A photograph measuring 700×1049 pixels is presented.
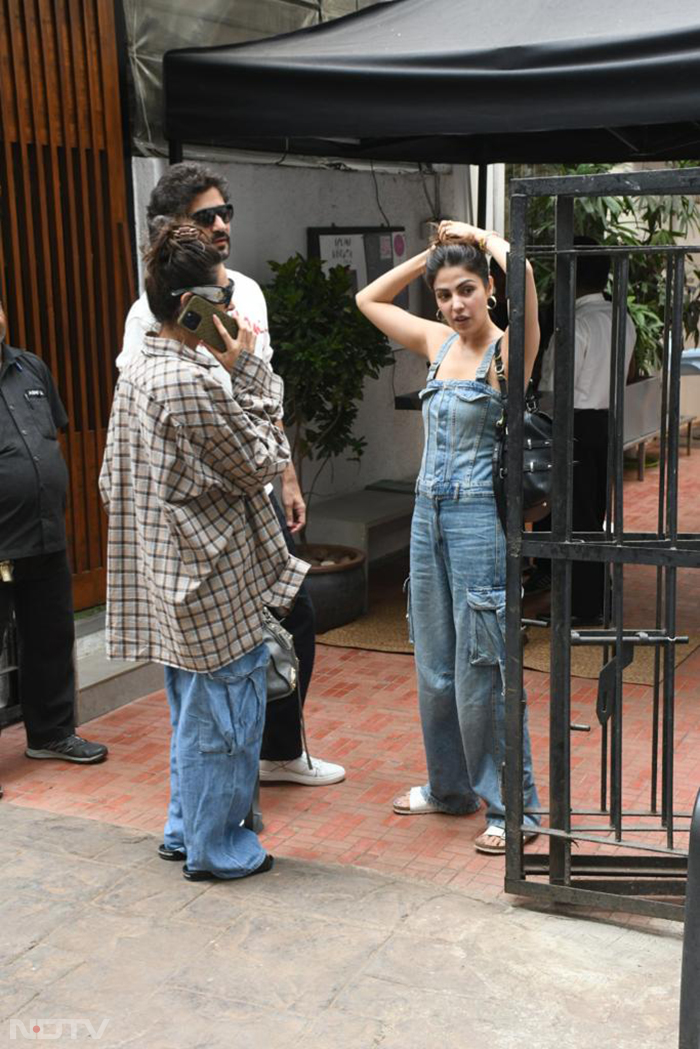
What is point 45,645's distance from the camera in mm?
5203

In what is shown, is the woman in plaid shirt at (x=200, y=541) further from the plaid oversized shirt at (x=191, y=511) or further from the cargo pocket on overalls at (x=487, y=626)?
the cargo pocket on overalls at (x=487, y=626)

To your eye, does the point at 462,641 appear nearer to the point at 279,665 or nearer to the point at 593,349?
the point at 279,665

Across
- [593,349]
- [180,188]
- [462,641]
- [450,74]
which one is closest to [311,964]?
[462,641]

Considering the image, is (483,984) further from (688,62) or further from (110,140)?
(110,140)

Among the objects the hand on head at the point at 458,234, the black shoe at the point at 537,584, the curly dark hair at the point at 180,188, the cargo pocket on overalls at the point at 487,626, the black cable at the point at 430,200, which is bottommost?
the black shoe at the point at 537,584

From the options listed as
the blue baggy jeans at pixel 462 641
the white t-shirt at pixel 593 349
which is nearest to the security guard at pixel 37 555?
the blue baggy jeans at pixel 462 641

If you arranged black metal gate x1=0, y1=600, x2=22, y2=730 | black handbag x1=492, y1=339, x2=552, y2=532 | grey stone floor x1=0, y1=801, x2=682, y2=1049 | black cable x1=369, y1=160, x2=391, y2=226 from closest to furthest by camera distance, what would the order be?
grey stone floor x1=0, y1=801, x2=682, y2=1049 < black handbag x1=492, y1=339, x2=552, y2=532 < black metal gate x1=0, y1=600, x2=22, y2=730 < black cable x1=369, y1=160, x2=391, y2=226

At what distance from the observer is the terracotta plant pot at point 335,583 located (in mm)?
6770

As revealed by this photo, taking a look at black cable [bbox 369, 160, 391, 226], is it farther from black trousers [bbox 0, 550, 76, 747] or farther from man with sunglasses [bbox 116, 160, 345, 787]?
black trousers [bbox 0, 550, 76, 747]

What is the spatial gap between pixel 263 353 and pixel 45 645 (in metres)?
1.52

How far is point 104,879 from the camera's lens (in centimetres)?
414

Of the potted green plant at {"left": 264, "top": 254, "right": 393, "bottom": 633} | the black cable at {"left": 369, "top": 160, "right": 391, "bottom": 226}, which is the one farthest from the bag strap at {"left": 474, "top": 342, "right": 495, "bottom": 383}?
the black cable at {"left": 369, "top": 160, "right": 391, "bottom": 226}

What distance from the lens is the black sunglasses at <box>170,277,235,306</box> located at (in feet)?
12.4

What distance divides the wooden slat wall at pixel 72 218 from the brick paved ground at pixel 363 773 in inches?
48.3
